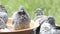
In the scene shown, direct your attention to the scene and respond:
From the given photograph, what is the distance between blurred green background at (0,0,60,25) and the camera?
1.37 m

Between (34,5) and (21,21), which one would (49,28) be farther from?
(34,5)

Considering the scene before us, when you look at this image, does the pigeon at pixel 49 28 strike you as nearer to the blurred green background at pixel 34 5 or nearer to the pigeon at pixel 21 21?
the pigeon at pixel 21 21

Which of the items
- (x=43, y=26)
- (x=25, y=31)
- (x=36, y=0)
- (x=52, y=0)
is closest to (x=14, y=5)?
(x=36, y=0)

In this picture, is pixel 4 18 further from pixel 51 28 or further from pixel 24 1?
pixel 24 1

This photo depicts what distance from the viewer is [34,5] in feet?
4.56

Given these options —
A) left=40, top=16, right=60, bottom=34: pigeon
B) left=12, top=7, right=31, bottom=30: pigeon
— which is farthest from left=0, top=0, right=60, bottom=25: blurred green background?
left=12, top=7, right=31, bottom=30: pigeon

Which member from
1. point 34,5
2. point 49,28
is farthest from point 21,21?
point 34,5

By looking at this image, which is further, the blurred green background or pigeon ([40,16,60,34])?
the blurred green background

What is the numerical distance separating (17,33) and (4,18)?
13cm

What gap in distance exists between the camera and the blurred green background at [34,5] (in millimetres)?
1374

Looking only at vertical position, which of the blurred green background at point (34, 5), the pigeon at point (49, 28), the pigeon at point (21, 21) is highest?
the blurred green background at point (34, 5)

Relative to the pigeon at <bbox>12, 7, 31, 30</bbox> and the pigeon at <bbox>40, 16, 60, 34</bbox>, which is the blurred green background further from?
the pigeon at <bbox>12, 7, 31, 30</bbox>

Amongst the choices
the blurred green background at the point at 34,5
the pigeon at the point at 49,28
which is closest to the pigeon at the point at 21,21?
the pigeon at the point at 49,28

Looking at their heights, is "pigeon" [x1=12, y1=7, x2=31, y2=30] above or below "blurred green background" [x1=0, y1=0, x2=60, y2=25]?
below
